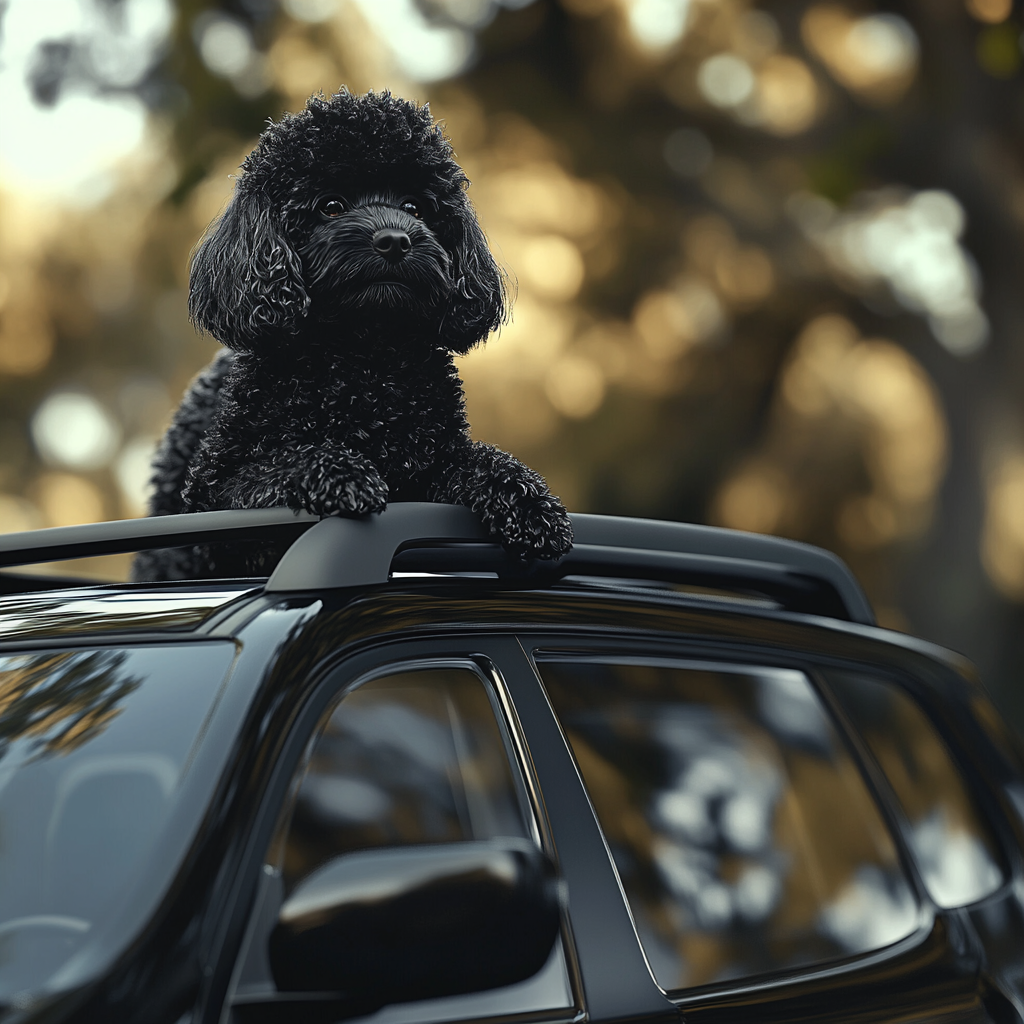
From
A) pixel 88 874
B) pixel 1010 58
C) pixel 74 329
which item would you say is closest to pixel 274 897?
pixel 88 874

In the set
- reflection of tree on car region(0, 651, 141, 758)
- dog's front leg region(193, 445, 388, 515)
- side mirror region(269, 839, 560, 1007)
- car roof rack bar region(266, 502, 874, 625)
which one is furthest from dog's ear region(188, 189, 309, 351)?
side mirror region(269, 839, 560, 1007)

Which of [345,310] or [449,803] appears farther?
[345,310]

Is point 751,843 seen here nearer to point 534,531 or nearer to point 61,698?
point 534,531

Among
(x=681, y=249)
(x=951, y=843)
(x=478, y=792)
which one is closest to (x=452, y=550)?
(x=478, y=792)

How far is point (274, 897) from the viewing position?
1385 millimetres

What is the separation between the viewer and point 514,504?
1.99m

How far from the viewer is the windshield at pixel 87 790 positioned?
129cm

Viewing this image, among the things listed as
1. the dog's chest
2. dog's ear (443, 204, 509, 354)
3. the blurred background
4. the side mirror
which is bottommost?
the side mirror

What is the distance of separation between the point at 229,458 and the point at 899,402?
28.0ft

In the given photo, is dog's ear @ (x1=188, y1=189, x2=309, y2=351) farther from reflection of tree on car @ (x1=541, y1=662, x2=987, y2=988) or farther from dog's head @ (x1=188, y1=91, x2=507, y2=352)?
reflection of tree on car @ (x1=541, y1=662, x2=987, y2=988)

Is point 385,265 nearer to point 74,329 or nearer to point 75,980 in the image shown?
point 75,980

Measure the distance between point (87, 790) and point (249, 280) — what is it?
1.07 meters

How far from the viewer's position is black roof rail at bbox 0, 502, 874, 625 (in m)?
1.69

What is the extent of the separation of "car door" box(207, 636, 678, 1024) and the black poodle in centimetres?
47
